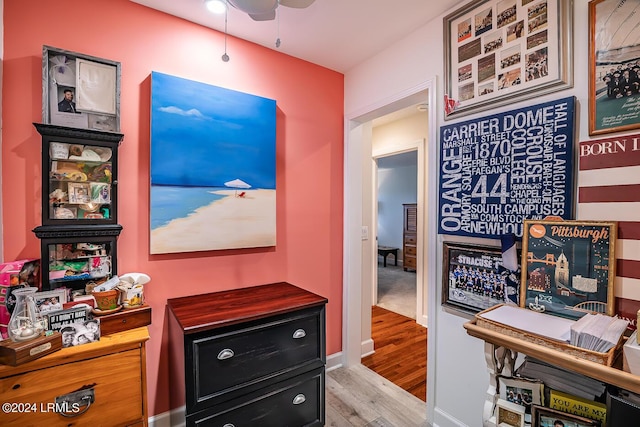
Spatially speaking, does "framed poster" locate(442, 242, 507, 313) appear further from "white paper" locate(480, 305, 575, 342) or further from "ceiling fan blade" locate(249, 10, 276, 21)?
"ceiling fan blade" locate(249, 10, 276, 21)

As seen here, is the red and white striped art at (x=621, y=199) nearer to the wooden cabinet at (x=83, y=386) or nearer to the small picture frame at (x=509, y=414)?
the small picture frame at (x=509, y=414)

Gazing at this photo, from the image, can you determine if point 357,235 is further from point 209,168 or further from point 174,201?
point 174,201

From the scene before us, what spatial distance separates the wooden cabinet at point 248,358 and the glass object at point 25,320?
0.55 m

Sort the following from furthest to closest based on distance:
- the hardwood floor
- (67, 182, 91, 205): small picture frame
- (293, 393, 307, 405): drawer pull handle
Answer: the hardwood floor < (293, 393, 307, 405): drawer pull handle < (67, 182, 91, 205): small picture frame

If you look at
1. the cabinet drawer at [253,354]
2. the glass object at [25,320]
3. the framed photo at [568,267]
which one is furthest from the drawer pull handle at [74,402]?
the framed photo at [568,267]

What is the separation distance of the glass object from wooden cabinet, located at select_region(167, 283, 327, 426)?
548mm

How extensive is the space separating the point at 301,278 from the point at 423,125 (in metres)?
2.44

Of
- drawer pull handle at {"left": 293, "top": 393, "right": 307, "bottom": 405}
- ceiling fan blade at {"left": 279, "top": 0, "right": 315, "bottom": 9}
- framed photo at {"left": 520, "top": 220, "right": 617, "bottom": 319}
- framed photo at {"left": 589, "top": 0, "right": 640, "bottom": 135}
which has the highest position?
A: ceiling fan blade at {"left": 279, "top": 0, "right": 315, "bottom": 9}

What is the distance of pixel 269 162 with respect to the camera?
2.21 meters

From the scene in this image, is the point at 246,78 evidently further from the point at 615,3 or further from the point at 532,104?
the point at 615,3

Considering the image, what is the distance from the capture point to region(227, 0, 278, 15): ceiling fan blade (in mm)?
1247

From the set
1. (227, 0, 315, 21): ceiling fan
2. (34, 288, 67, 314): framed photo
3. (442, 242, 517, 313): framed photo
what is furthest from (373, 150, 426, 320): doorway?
(34, 288, 67, 314): framed photo

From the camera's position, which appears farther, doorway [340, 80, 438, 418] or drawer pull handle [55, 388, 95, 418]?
doorway [340, 80, 438, 418]

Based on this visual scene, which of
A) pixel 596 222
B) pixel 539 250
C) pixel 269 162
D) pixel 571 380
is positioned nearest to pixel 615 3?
pixel 596 222
